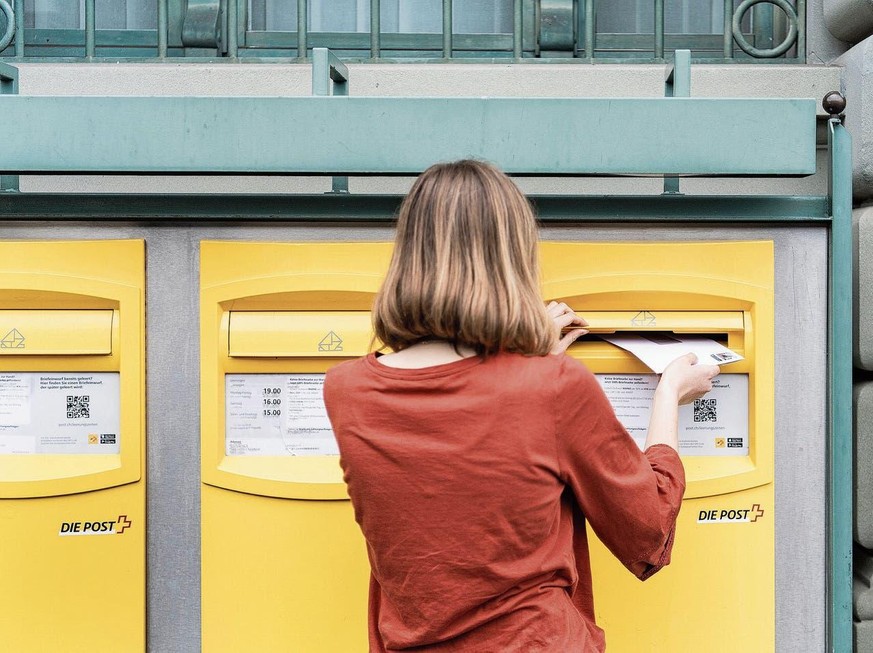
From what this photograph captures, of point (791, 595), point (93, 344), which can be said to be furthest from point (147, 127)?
point (791, 595)

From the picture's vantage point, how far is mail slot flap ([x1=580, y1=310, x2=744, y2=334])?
6.40 feet

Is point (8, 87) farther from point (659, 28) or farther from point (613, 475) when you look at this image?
point (659, 28)

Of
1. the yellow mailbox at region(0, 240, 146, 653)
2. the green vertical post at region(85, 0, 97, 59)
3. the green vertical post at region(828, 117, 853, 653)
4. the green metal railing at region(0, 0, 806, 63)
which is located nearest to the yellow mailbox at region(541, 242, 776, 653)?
the green vertical post at region(828, 117, 853, 653)

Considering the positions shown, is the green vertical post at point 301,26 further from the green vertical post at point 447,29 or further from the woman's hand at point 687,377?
the woman's hand at point 687,377

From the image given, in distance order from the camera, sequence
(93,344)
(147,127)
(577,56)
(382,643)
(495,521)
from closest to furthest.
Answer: (495,521) < (382,643) < (147,127) < (93,344) < (577,56)

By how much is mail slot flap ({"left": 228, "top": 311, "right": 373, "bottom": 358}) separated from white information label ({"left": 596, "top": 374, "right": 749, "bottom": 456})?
0.63 m

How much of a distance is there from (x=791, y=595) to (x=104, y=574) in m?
1.80

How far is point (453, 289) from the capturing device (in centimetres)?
125

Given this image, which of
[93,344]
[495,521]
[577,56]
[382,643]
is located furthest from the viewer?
[577,56]

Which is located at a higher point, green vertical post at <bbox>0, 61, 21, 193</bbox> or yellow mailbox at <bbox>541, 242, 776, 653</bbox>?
green vertical post at <bbox>0, 61, 21, 193</bbox>

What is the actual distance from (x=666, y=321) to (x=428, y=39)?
5.77 feet

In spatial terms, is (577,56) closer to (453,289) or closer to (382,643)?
(453,289)

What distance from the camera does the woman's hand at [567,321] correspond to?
1.88 metres

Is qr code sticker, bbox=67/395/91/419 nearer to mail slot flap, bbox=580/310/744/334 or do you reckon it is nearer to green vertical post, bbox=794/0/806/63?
mail slot flap, bbox=580/310/744/334
